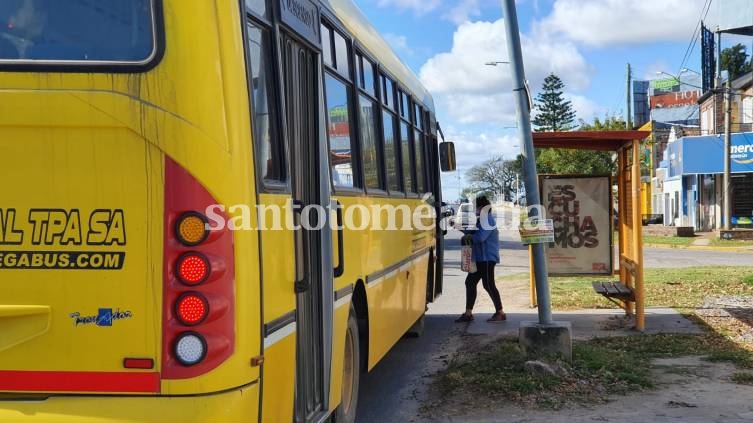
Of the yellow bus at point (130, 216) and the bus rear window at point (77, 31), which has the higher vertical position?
the bus rear window at point (77, 31)

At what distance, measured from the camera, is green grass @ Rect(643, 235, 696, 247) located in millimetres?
29688

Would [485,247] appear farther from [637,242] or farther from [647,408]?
[647,408]

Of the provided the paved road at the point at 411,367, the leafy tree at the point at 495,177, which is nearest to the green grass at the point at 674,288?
the paved road at the point at 411,367

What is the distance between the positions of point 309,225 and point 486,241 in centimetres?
658

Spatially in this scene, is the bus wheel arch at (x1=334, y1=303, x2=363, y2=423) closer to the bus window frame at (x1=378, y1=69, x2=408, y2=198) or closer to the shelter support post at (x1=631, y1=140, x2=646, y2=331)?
the bus window frame at (x1=378, y1=69, x2=408, y2=198)

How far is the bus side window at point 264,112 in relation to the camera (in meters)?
3.59

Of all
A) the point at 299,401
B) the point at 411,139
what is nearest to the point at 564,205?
the point at 411,139

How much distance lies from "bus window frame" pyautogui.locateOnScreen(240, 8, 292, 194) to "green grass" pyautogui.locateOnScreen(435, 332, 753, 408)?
3523 mm

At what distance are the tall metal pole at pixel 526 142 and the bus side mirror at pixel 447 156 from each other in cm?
323

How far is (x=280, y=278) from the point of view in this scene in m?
3.73

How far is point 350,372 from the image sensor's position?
5758 millimetres

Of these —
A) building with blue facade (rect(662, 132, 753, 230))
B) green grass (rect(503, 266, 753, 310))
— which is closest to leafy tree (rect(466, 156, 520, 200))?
building with blue facade (rect(662, 132, 753, 230))

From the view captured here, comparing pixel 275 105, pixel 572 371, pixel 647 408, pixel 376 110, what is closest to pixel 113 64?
pixel 275 105

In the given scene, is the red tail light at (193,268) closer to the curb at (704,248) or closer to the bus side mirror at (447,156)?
the bus side mirror at (447,156)
